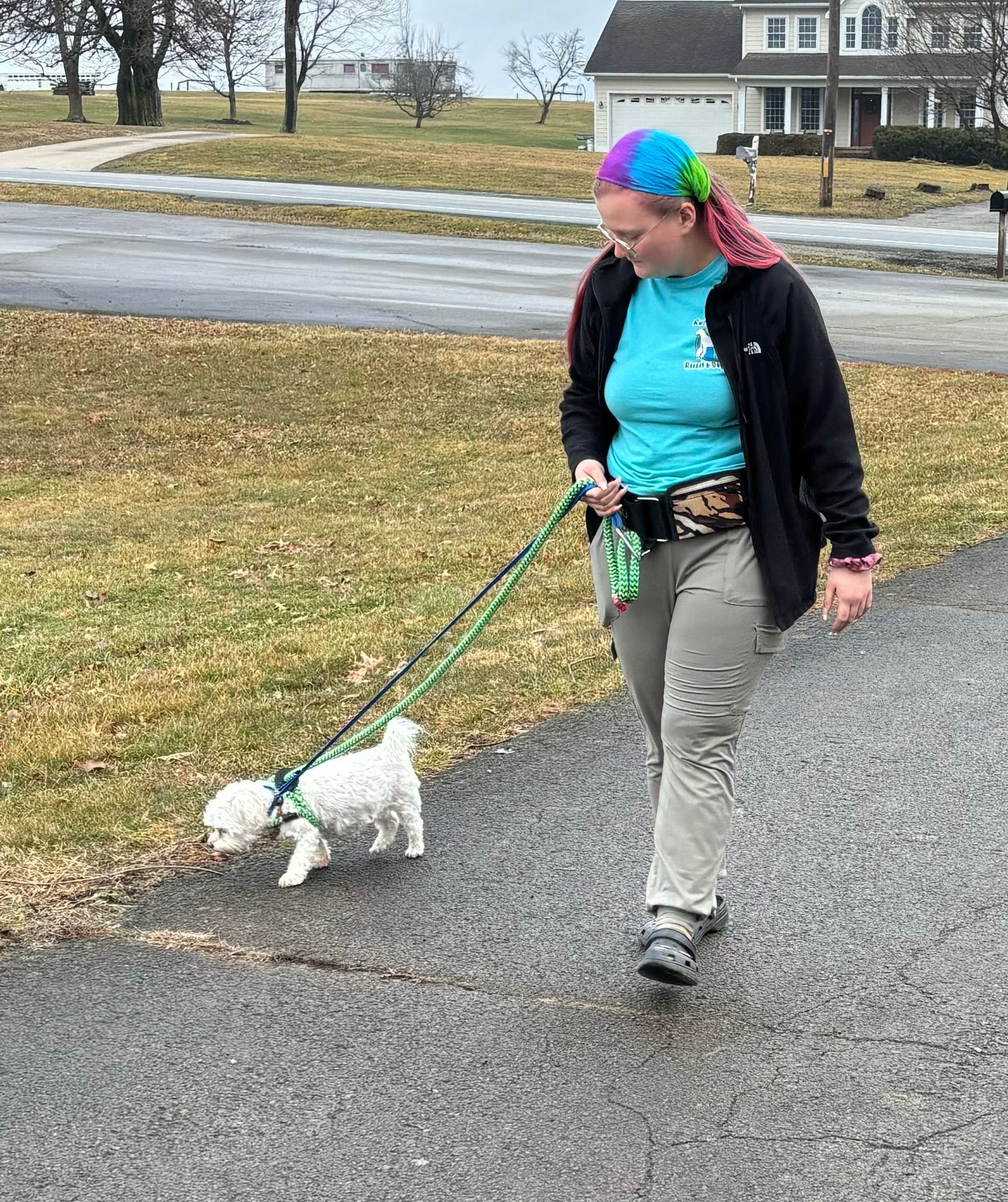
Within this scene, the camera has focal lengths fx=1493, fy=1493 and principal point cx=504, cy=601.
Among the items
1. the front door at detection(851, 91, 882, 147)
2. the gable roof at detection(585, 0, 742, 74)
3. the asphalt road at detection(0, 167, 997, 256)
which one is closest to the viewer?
the asphalt road at detection(0, 167, 997, 256)

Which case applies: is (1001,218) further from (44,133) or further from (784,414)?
(44,133)

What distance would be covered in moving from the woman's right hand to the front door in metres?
67.9

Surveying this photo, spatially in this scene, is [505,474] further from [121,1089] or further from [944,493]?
[121,1089]

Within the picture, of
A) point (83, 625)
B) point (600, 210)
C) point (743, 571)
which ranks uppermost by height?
point (600, 210)

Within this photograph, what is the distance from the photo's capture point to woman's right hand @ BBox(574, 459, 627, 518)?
350 centimetres

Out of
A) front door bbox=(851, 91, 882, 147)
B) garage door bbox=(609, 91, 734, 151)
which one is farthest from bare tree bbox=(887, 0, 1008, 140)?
garage door bbox=(609, 91, 734, 151)

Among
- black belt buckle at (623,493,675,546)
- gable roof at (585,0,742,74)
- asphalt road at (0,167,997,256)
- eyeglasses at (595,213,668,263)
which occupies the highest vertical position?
gable roof at (585,0,742,74)

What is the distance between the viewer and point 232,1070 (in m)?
3.29

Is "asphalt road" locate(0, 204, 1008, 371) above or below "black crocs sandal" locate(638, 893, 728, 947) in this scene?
above

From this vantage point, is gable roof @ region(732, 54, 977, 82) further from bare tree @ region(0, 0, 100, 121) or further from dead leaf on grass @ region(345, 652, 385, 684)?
dead leaf on grass @ region(345, 652, 385, 684)

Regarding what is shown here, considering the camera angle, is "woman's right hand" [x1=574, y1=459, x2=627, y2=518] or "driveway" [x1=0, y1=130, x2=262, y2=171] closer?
"woman's right hand" [x1=574, y1=459, x2=627, y2=518]

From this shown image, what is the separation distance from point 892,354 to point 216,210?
17031 mm

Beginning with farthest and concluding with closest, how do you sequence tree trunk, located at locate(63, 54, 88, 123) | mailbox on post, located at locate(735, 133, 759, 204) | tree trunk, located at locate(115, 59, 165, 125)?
1. tree trunk, located at locate(63, 54, 88, 123)
2. tree trunk, located at locate(115, 59, 165, 125)
3. mailbox on post, located at locate(735, 133, 759, 204)

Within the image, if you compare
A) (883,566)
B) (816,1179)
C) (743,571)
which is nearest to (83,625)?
(883,566)
